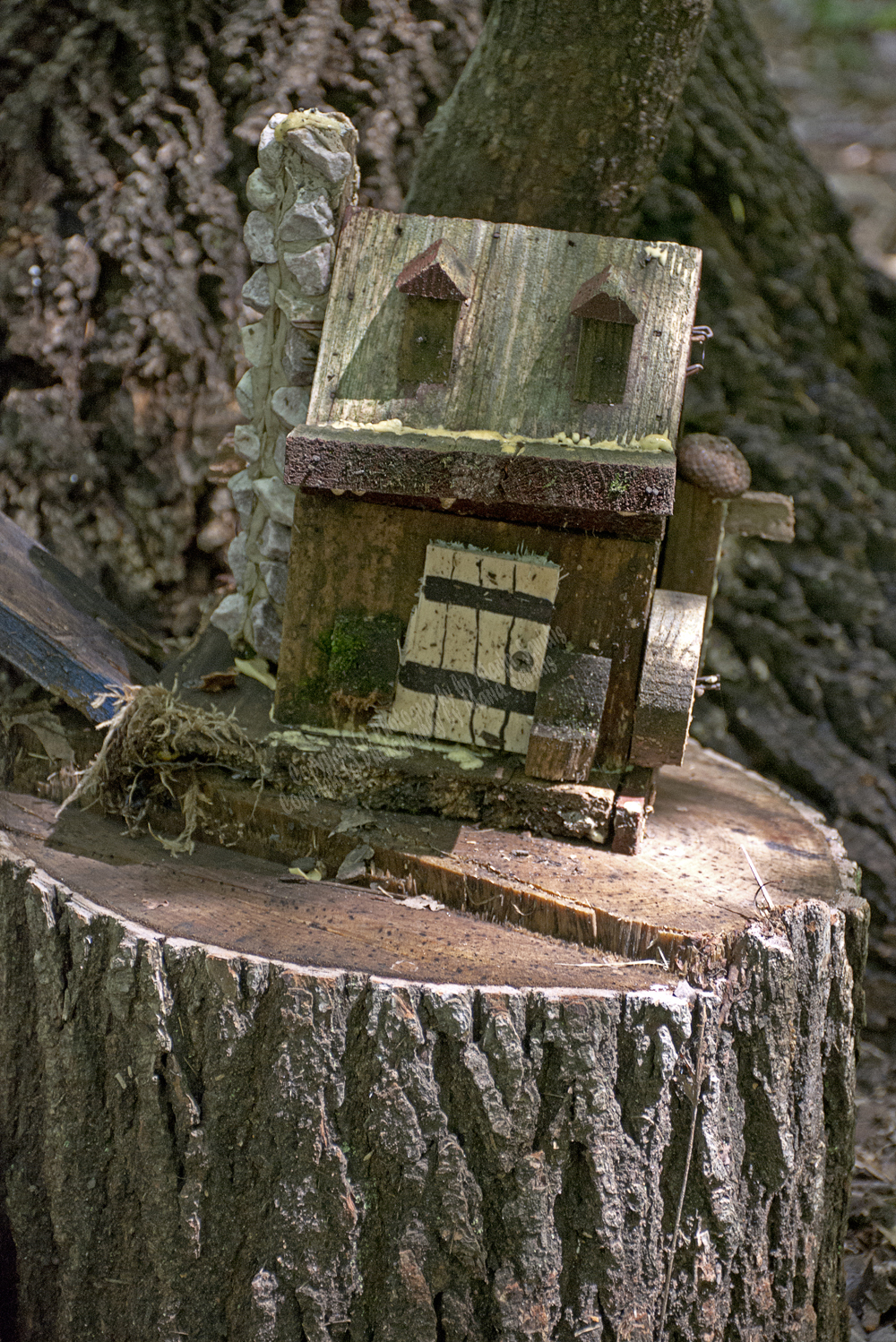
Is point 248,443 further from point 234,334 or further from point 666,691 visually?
point 666,691

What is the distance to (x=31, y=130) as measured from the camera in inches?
126

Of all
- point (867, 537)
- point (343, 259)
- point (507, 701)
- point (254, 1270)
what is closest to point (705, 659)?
point (867, 537)

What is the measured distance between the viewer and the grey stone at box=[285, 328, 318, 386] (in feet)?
7.72

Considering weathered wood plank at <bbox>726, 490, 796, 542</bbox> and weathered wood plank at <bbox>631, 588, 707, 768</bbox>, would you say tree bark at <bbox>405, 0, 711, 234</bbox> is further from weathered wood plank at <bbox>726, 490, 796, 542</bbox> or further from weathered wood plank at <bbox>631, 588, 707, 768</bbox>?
weathered wood plank at <bbox>631, 588, 707, 768</bbox>

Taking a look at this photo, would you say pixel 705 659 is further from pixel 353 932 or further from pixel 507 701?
pixel 353 932

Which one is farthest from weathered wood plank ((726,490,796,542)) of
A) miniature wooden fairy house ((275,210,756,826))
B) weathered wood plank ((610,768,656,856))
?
weathered wood plank ((610,768,656,856))

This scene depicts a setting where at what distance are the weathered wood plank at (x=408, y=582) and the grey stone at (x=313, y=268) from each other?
1.49 ft

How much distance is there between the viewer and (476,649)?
2244 millimetres

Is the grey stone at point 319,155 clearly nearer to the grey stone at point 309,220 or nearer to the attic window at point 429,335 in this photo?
the grey stone at point 309,220

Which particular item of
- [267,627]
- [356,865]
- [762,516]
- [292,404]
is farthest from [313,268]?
[356,865]

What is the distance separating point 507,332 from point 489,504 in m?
0.38

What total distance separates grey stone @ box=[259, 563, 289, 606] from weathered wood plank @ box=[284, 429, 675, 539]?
0.39m

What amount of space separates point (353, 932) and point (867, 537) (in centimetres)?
299

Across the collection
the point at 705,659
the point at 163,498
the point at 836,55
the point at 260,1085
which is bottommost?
the point at 260,1085
